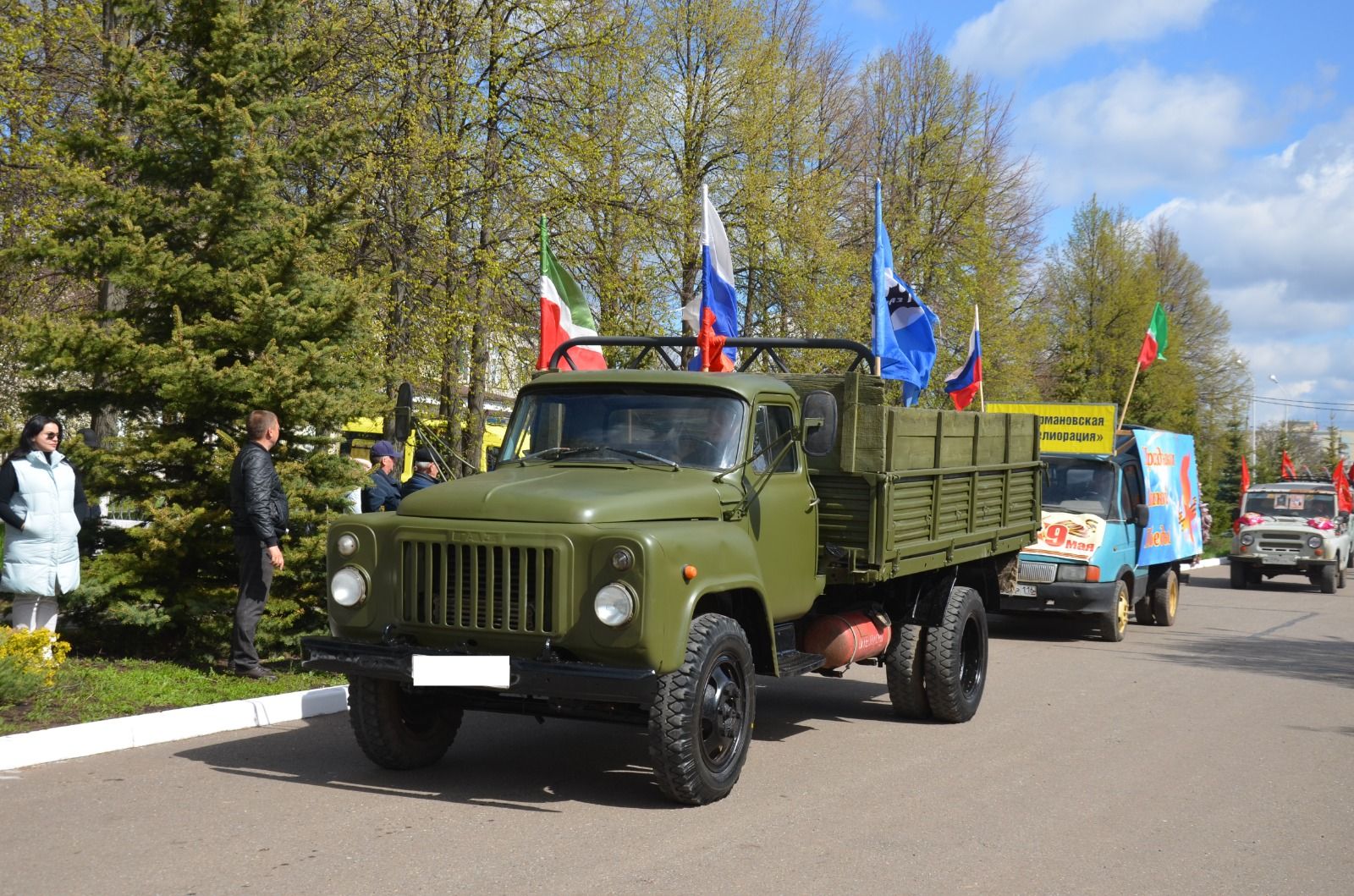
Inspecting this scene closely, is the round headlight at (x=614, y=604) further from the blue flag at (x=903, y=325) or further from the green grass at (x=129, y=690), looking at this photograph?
the blue flag at (x=903, y=325)

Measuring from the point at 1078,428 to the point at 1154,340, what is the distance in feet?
20.4

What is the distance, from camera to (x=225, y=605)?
390 inches

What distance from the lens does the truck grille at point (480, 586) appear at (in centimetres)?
628

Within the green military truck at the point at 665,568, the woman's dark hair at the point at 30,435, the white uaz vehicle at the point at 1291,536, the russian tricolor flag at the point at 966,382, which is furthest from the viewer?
the white uaz vehicle at the point at 1291,536

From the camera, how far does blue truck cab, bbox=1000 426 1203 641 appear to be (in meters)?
14.6

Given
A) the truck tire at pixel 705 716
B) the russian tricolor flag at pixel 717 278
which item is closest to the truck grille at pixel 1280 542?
the russian tricolor flag at pixel 717 278

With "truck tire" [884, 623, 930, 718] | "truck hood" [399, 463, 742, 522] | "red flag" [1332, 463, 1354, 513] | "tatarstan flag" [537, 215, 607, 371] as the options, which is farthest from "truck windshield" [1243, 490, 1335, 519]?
"truck hood" [399, 463, 742, 522]

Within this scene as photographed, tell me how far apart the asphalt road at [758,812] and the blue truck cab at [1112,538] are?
177 inches

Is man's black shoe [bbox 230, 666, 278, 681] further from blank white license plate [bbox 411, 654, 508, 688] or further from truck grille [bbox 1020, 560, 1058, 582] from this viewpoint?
truck grille [bbox 1020, 560, 1058, 582]

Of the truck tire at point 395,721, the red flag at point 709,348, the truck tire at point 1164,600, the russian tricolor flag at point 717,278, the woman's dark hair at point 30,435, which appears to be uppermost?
the russian tricolor flag at point 717,278

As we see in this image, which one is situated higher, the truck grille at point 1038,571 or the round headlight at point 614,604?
the round headlight at point 614,604

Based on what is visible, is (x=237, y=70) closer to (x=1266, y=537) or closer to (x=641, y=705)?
(x=641, y=705)

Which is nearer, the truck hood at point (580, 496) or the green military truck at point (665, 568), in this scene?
the green military truck at point (665, 568)

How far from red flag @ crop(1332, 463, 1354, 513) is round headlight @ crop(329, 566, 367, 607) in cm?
2515
